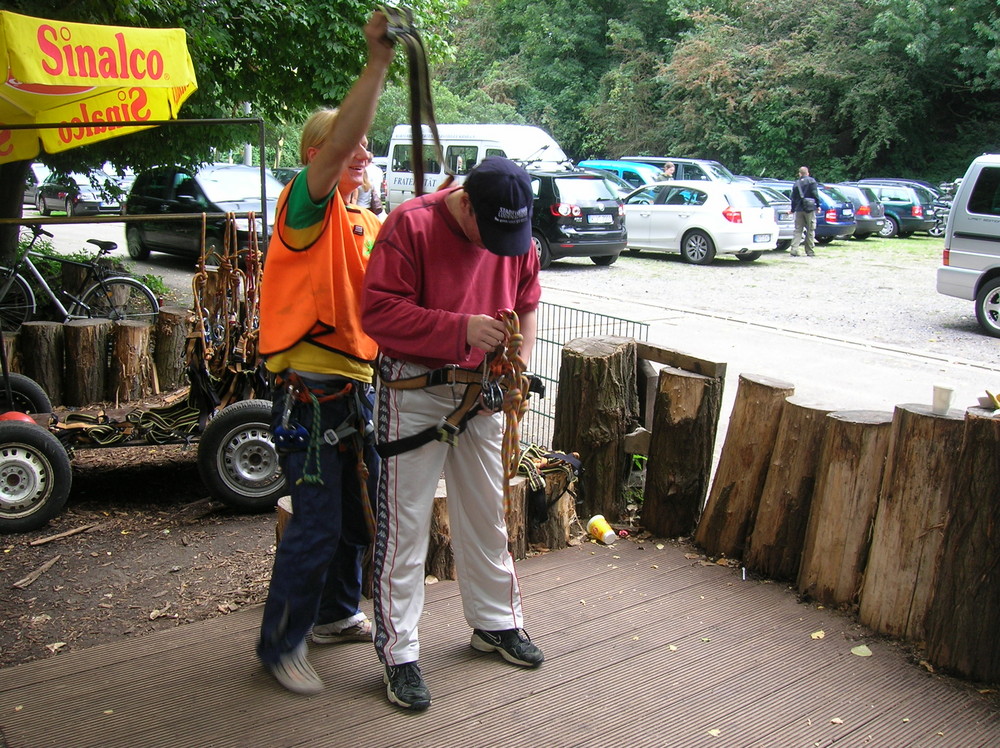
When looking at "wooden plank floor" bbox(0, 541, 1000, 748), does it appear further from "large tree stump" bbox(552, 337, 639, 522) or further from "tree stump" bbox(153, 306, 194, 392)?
"tree stump" bbox(153, 306, 194, 392)

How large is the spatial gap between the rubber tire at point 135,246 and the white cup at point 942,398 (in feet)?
49.7

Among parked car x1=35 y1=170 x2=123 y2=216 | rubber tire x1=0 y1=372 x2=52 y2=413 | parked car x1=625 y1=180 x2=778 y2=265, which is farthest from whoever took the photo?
parked car x1=35 y1=170 x2=123 y2=216

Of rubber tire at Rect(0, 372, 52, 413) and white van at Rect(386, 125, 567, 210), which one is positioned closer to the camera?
rubber tire at Rect(0, 372, 52, 413)

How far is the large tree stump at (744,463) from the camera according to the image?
3.98 meters

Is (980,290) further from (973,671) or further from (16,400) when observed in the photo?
(16,400)

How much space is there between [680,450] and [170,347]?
483cm

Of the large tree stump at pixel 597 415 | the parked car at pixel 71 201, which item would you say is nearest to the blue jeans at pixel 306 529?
the large tree stump at pixel 597 415

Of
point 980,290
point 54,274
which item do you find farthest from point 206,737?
point 980,290

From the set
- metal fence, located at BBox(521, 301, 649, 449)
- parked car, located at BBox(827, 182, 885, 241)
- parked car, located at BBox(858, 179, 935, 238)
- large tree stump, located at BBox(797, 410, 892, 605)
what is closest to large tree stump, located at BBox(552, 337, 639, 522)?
large tree stump, located at BBox(797, 410, 892, 605)

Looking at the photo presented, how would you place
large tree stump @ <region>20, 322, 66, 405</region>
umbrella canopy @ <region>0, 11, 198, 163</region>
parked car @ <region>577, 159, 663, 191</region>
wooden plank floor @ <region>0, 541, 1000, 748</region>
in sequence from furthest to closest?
1. parked car @ <region>577, 159, 663, 191</region>
2. large tree stump @ <region>20, 322, 66, 405</region>
3. umbrella canopy @ <region>0, 11, 198, 163</region>
4. wooden plank floor @ <region>0, 541, 1000, 748</region>

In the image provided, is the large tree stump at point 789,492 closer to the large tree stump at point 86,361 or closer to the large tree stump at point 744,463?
the large tree stump at point 744,463

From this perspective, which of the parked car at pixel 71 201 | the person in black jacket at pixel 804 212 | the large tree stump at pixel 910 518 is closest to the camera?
the large tree stump at pixel 910 518

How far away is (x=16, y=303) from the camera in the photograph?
9.02 m

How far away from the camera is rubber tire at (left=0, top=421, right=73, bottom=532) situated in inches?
189
